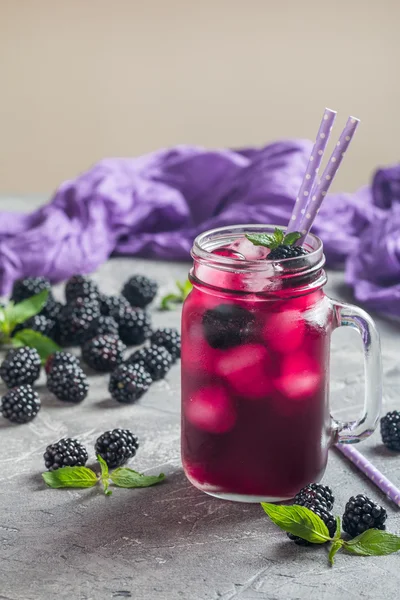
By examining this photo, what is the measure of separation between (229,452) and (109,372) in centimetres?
64

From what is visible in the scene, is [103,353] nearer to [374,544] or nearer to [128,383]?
[128,383]

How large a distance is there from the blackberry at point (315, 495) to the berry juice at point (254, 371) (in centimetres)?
3

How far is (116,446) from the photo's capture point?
1567 millimetres

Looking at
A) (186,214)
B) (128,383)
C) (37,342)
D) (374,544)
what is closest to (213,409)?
(374,544)

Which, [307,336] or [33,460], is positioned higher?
[307,336]

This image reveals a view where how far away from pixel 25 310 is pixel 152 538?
849 millimetres

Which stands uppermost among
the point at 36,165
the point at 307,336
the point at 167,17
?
the point at 167,17

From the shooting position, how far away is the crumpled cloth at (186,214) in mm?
2434

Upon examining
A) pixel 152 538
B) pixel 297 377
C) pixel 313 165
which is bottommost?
pixel 152 538

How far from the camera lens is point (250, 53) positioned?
4277 mm

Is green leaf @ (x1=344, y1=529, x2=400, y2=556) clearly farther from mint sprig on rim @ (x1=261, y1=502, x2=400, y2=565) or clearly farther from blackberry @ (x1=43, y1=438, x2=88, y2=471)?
blackberry @ (x1=43, y1=438, x2=88, y2=471)

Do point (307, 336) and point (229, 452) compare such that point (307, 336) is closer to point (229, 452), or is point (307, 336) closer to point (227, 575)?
point (229, 452)

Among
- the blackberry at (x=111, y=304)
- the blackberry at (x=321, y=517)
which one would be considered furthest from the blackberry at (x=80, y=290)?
the blackberry at (x=321, y=517)

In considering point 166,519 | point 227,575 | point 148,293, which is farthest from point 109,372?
point 227,575
